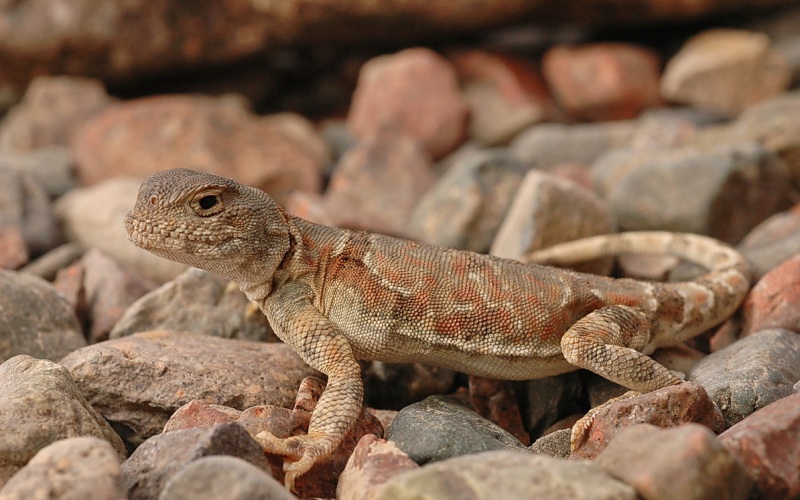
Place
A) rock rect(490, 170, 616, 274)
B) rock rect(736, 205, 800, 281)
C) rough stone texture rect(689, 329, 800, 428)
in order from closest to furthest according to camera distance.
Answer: rough stone texture rect(689, 329, 800, 428), rock rect(736, 205, 800, 281), rock rect(490, 170, 616, 274)

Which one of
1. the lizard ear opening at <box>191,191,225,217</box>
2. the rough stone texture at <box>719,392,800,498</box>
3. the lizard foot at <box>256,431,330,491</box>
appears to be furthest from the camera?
the lizard ear opening at <box>191,191,225,217</box>

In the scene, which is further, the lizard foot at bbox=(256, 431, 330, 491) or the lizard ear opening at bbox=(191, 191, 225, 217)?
the lizard ear opening at bbox=(191, 191, 225, 217)

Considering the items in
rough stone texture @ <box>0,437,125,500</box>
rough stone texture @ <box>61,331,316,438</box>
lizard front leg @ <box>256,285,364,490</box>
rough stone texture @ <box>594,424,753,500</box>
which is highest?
rough stone texture @ <box>594,424,753,500</box>

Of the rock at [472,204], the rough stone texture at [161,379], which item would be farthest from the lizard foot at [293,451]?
the rock at [472,204]

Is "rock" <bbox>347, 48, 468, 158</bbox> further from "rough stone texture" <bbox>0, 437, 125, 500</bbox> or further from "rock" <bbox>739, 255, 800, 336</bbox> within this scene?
"rough stone texture" <bbox>0, 437, 125, 500</bbox>

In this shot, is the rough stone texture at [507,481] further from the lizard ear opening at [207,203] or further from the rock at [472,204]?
the rock at [472,204]

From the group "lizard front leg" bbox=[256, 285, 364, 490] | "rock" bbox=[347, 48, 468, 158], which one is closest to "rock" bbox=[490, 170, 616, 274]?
"lizard front leg" bbox=[256, 285, 364, 490]
